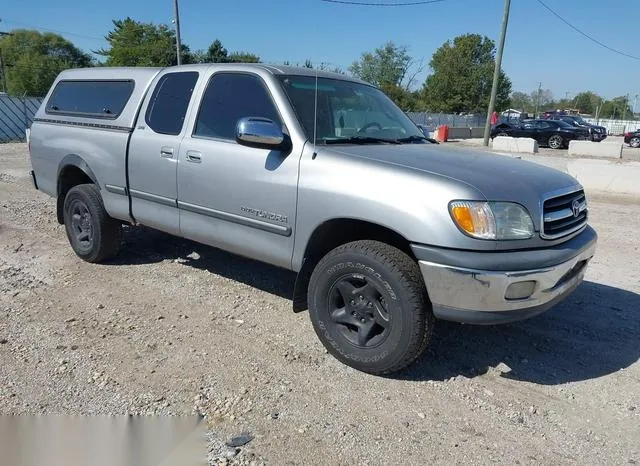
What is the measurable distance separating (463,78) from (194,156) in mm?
68514

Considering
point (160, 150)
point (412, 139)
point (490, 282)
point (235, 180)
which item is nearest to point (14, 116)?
point (160, 150)

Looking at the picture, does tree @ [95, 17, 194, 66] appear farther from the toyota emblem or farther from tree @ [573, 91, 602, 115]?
tree @ [573, 91, 602, 115]

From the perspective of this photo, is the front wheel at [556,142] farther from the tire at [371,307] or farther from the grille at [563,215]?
the tire at [371,307]

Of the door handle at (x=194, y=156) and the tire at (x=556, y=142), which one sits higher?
the door handle at (x=194, y=156)

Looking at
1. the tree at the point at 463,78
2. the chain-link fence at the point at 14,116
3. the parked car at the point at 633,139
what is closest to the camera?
the chain-link fence at the point at 14,116

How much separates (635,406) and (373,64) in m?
72.3

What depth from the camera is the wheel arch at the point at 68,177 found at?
5387 mm

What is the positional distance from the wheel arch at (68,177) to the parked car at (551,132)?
26402 mm

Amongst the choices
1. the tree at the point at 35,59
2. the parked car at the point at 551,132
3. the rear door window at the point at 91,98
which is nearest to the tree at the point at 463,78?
the parked car at the point at 551,132

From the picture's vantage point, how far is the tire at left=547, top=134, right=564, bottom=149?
27.3 metres

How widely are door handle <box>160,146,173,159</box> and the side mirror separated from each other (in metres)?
1.04

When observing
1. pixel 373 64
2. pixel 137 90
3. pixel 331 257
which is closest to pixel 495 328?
pixel 331 257

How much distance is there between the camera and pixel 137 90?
194 inches

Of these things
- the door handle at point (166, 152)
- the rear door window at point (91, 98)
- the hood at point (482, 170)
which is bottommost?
the door handle at point (166, 152)
